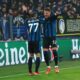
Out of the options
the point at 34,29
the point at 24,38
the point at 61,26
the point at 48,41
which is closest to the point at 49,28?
the point at 48,41

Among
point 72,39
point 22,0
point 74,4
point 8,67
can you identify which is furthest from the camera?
point 74,4

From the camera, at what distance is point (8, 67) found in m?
16.1

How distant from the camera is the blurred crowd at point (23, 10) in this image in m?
16.6

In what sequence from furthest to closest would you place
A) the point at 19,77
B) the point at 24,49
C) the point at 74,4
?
the point at 74,4 → the point at 24,49 → the point at 19,77

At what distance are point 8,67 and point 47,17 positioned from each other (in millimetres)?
3787

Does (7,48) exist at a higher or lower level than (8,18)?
lower

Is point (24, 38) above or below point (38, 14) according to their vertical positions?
below

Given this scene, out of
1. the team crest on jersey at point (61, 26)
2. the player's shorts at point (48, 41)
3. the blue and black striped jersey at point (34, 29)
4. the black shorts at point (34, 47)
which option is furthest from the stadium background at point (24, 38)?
the blue and black striped jersey at point (34, 29)

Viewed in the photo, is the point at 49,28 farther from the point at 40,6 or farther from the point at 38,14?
the point at 40,6

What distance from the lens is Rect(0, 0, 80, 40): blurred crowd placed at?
16622mm

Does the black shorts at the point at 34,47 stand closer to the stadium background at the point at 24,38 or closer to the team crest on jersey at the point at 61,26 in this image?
the stadium background at the point at 24,38

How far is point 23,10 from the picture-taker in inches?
743

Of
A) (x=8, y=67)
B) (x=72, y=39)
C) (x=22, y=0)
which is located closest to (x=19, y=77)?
(x=8, y=67)

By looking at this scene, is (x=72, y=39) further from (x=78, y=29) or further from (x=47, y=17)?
(x=47, y=17)
